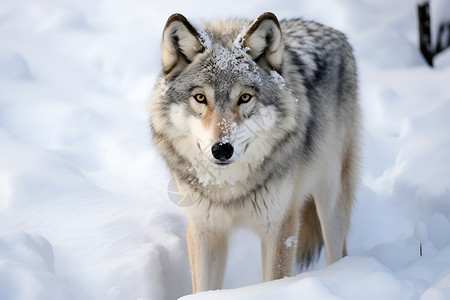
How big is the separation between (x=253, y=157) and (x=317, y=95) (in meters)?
0.81

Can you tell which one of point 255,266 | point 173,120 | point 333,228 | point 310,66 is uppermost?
point 310,66

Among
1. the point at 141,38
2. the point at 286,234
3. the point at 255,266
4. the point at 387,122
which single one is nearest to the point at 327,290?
the point at 286,234

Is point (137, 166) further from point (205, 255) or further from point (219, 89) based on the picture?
point (219, 89)

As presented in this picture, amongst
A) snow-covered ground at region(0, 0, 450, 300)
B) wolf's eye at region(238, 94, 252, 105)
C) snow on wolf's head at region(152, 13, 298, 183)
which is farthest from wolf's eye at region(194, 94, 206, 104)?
snow-covered ground at region(0, 0, 450, 300)

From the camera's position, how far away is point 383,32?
7004 millimetres

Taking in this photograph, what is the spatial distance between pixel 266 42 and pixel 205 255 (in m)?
1.27

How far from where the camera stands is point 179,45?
2.41 metres

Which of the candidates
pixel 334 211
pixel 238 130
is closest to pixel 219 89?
pixel 238 130

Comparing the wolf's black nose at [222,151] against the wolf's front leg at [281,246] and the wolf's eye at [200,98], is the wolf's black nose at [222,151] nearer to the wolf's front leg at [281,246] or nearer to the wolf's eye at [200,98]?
the wolf's eye at [200,98]

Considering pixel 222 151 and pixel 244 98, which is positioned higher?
pixel 244 98

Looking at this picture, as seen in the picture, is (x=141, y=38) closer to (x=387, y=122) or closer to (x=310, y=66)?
(x=387, y=122)

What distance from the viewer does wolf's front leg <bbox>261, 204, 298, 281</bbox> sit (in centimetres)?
261

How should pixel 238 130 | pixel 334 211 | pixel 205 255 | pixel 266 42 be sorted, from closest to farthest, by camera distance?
pixel 238 130 < pixel 266 42 < pixel 205 255 < pixel 334 211

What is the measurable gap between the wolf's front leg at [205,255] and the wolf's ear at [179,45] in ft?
3.08
